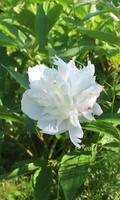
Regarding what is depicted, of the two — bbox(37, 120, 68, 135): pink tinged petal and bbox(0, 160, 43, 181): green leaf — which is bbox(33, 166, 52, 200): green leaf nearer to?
bbox(0, 160, 43, 181): green leaf

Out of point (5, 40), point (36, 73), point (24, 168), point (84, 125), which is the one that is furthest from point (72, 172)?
point (5, 40)

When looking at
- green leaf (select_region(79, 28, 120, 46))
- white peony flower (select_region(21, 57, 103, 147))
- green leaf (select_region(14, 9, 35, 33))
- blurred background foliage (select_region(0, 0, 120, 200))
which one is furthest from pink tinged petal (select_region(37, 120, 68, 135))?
green leaf (select_region(14, 9, 35, 33))

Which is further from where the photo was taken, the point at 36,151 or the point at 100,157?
the point at 36,151

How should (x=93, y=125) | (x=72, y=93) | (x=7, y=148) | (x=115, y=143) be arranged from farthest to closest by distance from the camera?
1. (x=7, y=148)
2. (x=115, y=143)
3. (x=93, y=125)
4. (x=72, y=93)

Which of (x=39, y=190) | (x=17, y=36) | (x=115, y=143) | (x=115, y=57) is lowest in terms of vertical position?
(x=39, y=190)

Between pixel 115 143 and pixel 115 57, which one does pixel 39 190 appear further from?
pixel 115 57

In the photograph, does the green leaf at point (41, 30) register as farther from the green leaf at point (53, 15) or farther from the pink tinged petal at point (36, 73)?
the pink tinged petal at point (36, 73)

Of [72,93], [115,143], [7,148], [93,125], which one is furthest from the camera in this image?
[7,148]

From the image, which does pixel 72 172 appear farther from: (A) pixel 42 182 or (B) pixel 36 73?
(B) pixel 36 73

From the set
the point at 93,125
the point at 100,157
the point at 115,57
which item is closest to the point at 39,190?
the point at 100,157
